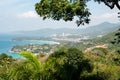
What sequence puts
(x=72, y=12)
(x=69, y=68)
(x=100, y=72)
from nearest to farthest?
(x=72, y=12) → (x=69, y=68) → (x=100, y=72)

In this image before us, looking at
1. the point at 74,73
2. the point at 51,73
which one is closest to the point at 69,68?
the point at 74,73

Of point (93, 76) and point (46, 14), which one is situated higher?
point (46, 14)

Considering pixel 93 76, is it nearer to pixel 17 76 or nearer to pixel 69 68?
pixel 69 68

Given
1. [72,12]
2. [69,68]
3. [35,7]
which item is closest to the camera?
[72,12]

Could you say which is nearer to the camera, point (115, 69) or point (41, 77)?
point (41, 77)

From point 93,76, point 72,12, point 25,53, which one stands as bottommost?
point 93,76

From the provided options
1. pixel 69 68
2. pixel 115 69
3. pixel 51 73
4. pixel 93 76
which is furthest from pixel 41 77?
pixel 115 69
